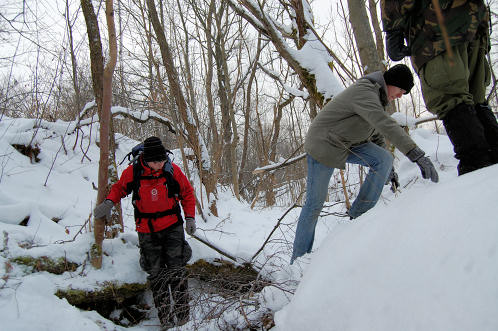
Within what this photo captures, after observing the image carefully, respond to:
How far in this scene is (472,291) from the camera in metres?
0.63

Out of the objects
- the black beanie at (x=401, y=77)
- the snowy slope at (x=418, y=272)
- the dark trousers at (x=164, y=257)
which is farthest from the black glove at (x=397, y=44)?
the dark trousers at (x=164, y=257)

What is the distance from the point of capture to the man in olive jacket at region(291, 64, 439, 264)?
1.92 m

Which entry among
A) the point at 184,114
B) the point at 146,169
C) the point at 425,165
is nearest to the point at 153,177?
the point at 146,169

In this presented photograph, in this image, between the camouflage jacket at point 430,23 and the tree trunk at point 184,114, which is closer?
the camouflage jacket at point 430,23

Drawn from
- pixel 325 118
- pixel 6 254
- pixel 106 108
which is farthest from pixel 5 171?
pixel 325 118

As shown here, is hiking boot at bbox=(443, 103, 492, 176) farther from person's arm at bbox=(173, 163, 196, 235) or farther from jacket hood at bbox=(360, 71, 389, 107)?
person's arm at bbox=(173, 163, 196, 235)

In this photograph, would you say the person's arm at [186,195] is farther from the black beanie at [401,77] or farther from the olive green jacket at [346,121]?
the black beanie at [401,77]

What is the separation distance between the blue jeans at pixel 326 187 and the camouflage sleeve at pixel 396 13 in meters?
0.83

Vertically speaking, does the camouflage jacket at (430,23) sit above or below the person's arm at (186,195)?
above

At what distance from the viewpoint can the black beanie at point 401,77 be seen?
1.93m

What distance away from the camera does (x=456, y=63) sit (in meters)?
1.56

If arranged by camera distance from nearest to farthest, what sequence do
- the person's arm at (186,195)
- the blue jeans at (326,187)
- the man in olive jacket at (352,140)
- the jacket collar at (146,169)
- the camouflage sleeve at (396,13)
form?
the camouflage sleeve at (396,13) → the man in olive jacket at (352,140) → the blue jeans at (326,187) → the jacket collar at (146,169) → the person's arm at (186,195)

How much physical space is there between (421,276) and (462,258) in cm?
11

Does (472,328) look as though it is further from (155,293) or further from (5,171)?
(5,171)
